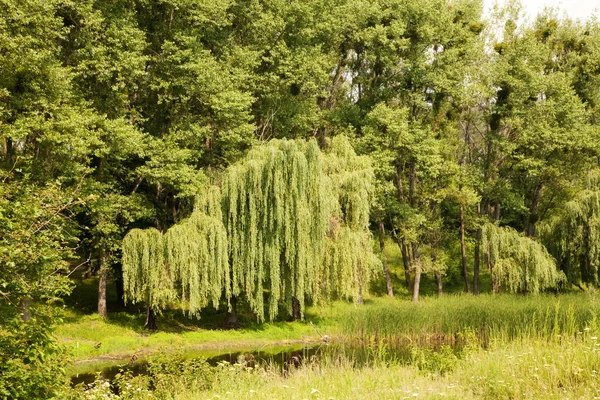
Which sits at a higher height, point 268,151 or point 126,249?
point 268,151

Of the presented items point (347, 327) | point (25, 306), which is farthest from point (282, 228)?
point (25, 306)

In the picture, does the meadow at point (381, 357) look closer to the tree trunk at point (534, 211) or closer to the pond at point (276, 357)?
the pond at point (276, 357)

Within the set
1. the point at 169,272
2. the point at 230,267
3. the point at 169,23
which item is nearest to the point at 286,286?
the point at 230,267

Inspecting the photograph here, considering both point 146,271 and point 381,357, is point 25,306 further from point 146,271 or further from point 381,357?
point 146,271

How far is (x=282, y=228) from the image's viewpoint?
20.8m

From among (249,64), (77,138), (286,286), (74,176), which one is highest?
(249,64)

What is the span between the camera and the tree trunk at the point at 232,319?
22.1 m

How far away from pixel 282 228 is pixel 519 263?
1289 cm

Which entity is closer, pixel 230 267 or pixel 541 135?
pixel 230 267

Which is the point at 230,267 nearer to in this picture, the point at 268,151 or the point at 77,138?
the point at 268,151

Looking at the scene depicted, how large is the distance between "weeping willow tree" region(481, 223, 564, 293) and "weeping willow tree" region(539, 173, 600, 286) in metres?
0.98

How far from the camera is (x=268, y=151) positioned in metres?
20.9

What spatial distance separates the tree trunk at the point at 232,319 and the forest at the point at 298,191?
0.31 metres

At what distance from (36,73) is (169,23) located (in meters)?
8.31
